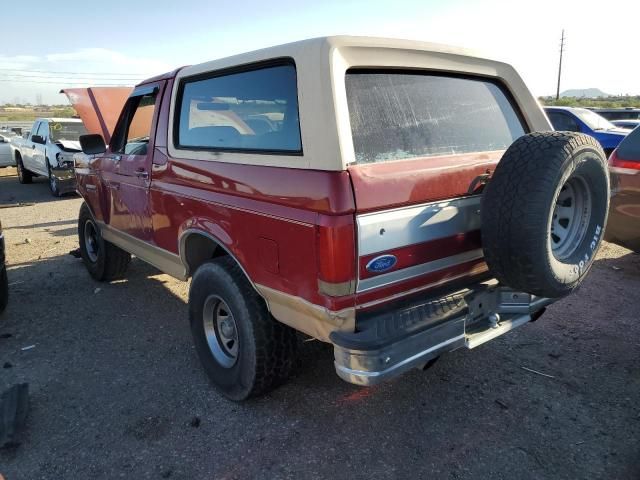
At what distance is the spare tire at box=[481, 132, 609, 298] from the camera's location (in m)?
2.29

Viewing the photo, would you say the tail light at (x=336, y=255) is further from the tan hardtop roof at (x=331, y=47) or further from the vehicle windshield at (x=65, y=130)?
the vehicle windshield at (x=65, y=130)

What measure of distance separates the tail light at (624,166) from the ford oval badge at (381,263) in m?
3.47

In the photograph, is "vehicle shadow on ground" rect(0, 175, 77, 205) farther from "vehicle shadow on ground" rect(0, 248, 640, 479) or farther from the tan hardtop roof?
the tan hardtop roof

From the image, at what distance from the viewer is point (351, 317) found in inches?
90.4

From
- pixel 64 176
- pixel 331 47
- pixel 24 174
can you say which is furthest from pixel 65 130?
pixel 331 47

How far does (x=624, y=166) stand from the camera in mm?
4688

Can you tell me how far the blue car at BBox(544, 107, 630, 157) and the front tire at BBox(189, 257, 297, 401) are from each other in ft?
26.0

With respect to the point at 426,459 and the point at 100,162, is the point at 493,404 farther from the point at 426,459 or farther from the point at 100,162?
the point at 100,162

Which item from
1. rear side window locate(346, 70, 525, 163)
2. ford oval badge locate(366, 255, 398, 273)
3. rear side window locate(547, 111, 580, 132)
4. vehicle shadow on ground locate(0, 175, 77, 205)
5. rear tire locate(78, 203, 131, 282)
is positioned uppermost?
rear side window locate(346, 70, 525, 163)

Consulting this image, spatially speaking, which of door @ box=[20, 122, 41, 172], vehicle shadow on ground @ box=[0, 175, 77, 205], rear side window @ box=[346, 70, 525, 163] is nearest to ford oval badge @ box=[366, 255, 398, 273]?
rear side window @ box=[346, 70, 525, 163]

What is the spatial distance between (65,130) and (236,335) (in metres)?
11.0

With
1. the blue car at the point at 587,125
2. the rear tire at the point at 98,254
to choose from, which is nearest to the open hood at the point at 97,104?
the rear tire at the point at 98,254

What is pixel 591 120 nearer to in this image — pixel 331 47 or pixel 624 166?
pixel 624 166

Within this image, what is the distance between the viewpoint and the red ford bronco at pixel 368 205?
7.43 feet
